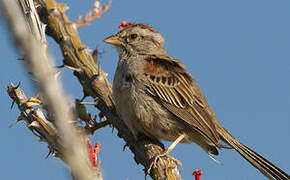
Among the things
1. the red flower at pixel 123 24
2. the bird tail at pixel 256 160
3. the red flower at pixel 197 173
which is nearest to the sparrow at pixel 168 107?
the bird tail at pixel 256 160

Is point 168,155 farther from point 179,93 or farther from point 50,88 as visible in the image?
point 50,88

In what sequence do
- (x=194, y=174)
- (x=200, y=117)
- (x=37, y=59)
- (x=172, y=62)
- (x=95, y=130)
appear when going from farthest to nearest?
(x=172, y=62) < (x=200, y=117) < (x=95, y=130) < (x=194, y=174) < (x=37, y=59)

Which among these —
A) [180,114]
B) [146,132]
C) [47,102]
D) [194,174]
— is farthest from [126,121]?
[47,102]

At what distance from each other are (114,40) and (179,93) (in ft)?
4.56

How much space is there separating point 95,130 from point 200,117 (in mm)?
1693

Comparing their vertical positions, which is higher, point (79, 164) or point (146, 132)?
point (146, 132)

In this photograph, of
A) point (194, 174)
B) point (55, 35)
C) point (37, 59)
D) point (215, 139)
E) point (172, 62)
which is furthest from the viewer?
point (172, 62)

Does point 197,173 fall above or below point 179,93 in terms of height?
below

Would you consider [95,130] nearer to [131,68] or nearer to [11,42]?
[131,68]

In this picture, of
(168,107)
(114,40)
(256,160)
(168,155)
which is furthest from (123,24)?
(256,160)

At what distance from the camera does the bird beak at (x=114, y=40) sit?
225 inches

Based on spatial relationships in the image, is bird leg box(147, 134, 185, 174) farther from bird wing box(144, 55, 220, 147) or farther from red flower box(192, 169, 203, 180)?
red flower box(192, 169, 203, 180)

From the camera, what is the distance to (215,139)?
469 cm

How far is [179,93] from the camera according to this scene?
518 centimetres
